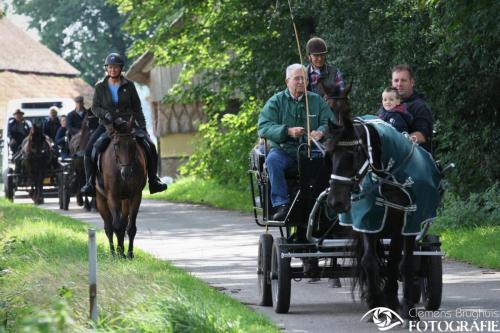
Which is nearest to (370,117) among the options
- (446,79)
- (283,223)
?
(283,223)

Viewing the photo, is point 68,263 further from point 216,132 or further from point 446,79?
point 216,132

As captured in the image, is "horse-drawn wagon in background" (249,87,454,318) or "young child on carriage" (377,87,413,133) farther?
"young child on carriage" (377,87,413,133)

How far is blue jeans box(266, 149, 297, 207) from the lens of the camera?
12.7m

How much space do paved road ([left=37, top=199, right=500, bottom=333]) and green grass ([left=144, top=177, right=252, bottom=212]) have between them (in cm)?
387

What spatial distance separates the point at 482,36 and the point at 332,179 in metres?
8.63

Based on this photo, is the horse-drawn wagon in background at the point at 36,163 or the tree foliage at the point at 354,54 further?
the horse-drawn wagon in background at the point at 36,163

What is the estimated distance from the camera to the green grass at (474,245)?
53.4 ft

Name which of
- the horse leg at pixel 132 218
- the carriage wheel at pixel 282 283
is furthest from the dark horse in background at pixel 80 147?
the carriage wheel at pixel 282 283

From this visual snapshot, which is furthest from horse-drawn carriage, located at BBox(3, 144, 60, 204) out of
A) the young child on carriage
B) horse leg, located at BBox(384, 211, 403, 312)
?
horse leg, located at BBox(384, 211, 403, 312)

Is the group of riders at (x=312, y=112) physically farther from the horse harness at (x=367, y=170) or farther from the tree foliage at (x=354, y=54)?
the tree foliage at (x=354, y=54)

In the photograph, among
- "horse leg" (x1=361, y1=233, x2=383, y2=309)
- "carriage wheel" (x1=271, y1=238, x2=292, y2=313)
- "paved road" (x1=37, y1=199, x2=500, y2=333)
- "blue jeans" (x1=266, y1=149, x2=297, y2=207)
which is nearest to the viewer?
"horse leg" (x1=361, y1=233, x2=383, y2=309)

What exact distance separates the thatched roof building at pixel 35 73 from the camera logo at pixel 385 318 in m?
69.7

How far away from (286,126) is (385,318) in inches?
95.8

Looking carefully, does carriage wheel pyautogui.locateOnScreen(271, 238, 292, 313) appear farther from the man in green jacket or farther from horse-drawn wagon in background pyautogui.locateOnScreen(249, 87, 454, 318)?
the man in green jacket
